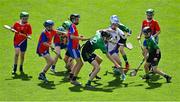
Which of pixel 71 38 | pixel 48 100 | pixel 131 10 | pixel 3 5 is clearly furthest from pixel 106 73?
pixel 3 5

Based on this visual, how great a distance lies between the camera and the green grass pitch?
758 inches

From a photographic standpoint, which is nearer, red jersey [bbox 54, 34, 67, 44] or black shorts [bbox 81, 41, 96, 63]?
black shorts [bbox 81, 41, 96, 63]

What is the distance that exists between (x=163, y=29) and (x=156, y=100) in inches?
350

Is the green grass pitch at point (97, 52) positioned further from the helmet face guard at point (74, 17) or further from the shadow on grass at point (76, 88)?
the helmet face guard at point (74, 17)

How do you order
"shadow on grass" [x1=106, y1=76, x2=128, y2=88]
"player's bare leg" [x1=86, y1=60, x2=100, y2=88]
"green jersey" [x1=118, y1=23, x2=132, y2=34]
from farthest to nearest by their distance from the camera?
1. "green jersey" [x1=118, y1=23, x2=132, y2=34]
2. "shadow on grass" [x1=106, y1=76, x2=128, y2=88]
3. "player's bare leg" [x1=86, y1=60, x2=100, y2=88]

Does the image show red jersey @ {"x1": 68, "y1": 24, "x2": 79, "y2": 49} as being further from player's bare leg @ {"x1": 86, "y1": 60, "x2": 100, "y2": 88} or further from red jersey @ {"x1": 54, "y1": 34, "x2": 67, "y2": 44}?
red jersey @ {"x1": 54, "y1": 34, "x2": 67, "y2": 44}

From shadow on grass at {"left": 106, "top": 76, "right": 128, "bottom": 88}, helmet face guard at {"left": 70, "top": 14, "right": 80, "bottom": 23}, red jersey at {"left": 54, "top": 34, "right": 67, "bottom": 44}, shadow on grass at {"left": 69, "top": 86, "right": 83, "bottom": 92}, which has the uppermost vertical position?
helmet face guard at {"left": 70, "top": 14, "right": 80, "bottom": 23}

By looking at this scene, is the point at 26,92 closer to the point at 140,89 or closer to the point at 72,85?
the point at 72,85

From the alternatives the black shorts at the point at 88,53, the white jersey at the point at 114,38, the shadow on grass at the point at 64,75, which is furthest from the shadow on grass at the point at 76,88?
the white jersey at the point at 114,38

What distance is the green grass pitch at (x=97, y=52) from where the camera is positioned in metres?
19.3

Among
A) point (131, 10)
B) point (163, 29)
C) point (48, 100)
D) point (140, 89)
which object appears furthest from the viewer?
point (131, 10)

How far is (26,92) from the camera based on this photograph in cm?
1945

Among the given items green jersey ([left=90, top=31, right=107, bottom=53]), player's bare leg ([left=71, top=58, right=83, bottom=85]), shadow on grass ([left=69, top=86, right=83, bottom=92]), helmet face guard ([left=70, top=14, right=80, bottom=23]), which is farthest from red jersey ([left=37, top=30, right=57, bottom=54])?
shadow on grass ([left=69, top=86, right=83, bottom=92])

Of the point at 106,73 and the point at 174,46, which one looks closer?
the point at 106,73
